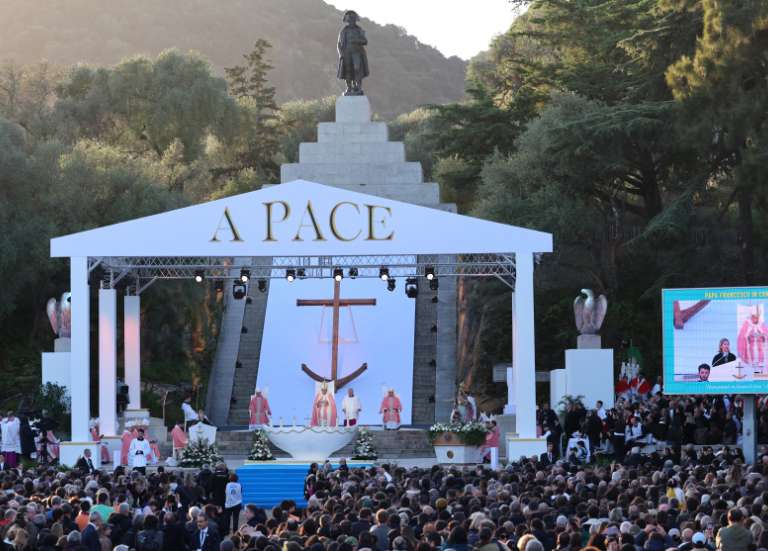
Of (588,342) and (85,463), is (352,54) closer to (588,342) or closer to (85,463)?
(588,342)

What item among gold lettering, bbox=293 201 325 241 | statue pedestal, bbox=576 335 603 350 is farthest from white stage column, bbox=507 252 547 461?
gold lettering, bbox=293 201 325 241

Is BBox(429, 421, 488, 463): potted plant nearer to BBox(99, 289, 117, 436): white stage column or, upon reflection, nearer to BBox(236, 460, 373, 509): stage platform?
BBox(236, 460, 373, 509): stage platform

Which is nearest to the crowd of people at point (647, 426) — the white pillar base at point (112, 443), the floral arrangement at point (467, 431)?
the floral arrangement at point (467, 431)

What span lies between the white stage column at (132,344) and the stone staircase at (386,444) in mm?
2662

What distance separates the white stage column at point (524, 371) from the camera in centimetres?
2973

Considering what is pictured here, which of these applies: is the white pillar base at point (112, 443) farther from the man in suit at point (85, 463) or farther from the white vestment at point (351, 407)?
the white vestment at point (351, 407)

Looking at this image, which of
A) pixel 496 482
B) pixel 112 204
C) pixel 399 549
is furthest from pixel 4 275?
pixel 399 549

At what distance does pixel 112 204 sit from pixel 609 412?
16.9 metres

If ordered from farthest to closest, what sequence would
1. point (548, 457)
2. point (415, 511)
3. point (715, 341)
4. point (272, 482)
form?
point (548, 457), point (272, 482), point (715, 341), point (415, 511)

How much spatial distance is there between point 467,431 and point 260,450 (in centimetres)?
421

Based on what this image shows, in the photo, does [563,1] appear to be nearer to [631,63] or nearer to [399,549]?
[631,63]

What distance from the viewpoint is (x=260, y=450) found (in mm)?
31375

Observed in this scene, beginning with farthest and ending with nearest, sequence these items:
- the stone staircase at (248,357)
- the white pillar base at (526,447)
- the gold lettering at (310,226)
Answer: the stone staircase at (248,357) < the gold lettering at (310,226) < the white pillar base at (526,447)

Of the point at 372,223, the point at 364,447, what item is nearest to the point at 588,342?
the point at 364,447
